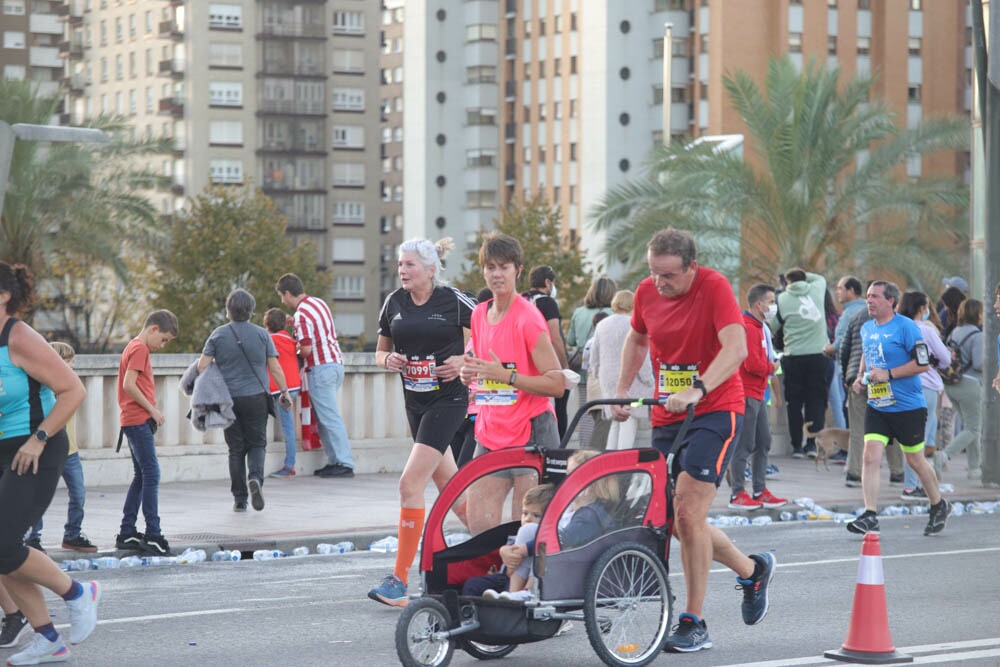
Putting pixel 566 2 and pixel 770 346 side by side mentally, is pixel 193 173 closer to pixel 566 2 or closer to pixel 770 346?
pixel 566 2

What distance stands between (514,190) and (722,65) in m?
24.0

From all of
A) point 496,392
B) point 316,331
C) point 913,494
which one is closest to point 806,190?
point 316,331

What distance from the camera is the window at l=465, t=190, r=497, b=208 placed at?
114 meters

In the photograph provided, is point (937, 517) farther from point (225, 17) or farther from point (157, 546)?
point (225, 17)

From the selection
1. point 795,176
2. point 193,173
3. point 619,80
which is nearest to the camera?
point 795,176

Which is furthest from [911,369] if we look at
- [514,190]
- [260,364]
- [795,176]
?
[514,190]

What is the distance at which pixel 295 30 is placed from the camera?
415ft

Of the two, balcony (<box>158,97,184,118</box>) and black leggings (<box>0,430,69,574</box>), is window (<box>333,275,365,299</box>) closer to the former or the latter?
balcony (<box>158,97,184,118</box>)

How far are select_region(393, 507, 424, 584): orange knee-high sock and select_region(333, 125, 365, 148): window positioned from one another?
120485mm

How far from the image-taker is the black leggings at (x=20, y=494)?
26.5ft

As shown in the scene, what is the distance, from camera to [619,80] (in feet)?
334

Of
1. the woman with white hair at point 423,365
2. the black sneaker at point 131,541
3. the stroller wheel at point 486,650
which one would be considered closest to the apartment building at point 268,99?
the black sneaker at point 131,541

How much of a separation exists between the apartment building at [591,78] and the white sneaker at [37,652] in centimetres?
6800

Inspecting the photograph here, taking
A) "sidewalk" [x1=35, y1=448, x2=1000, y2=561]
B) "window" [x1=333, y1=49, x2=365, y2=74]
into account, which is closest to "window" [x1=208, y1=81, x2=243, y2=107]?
"window" [x1=333, y1=49, x2=365, y2=74]
